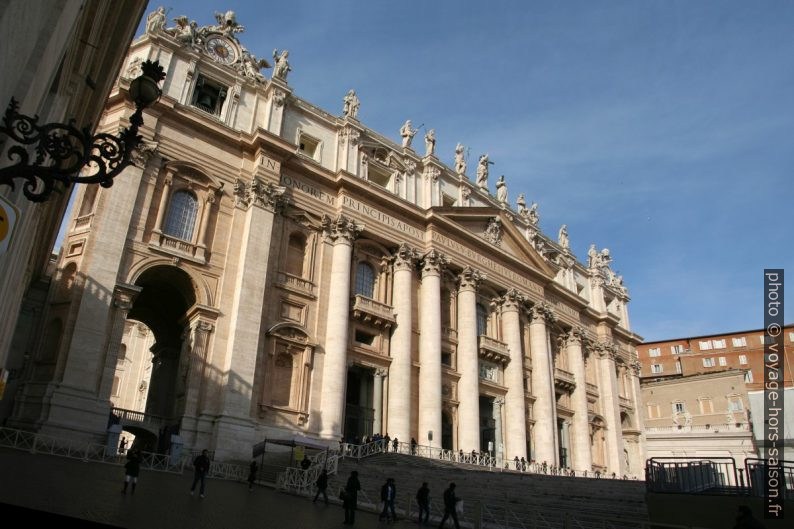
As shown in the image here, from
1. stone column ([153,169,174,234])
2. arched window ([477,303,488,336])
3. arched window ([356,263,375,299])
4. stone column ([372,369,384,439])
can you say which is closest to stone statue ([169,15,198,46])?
stone column ([153,169,174,234])

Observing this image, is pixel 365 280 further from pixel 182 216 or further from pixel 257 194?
pixel 182 216

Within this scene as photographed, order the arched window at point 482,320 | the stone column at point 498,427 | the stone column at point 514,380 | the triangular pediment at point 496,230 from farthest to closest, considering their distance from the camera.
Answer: the arched window at point 482,320 < the triangular pediment at point 496,230 < the stone column at point 514,380 < the stone column at point 498,427

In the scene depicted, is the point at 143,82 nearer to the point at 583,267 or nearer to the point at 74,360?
the point at 74,360

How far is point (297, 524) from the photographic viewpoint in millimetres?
10328

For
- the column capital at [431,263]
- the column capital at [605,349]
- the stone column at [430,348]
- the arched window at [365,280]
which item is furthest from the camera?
the column capital at [605,349]

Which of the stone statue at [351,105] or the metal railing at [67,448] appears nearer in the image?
the metal railing at [67,448]

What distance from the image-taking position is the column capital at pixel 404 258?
1253 inches

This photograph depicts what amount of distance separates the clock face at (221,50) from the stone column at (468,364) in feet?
56.5

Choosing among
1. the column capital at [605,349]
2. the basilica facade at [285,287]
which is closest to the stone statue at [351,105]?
the basilica facade at [285,287]

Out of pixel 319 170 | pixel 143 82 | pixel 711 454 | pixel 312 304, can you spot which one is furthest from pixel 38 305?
pixel 711 454

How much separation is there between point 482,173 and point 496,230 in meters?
5.57

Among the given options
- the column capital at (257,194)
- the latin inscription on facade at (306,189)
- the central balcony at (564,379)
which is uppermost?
the latin inscription on facade at (306,189)

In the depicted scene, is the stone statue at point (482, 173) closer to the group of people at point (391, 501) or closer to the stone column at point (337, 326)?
the stone column at point (337, 326)

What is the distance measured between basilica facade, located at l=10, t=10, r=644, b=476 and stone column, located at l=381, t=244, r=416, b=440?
0.09 meters
